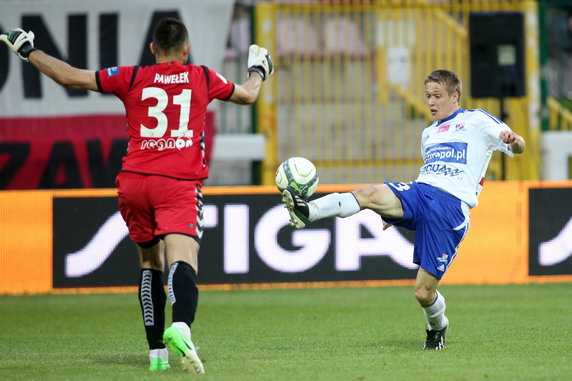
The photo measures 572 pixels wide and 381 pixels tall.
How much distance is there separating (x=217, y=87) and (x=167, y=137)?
0.43m

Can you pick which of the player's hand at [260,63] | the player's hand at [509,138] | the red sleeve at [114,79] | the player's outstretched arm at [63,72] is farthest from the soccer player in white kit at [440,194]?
the player's outstretched arm at [63,72]

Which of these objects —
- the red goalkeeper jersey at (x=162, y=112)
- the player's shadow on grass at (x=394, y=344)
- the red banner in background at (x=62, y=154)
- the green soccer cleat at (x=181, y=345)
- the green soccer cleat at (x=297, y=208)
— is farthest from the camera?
the red banner in background at (x=62, y=154)

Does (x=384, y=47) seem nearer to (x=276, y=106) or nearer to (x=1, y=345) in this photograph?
(x=276, y=106)

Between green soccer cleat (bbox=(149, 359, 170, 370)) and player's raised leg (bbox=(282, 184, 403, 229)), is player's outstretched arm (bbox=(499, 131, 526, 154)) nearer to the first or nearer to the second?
player's raised leg (bbox=(282, 184, 403, 229))

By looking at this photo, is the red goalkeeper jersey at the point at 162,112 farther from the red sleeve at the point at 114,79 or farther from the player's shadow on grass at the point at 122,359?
the player's shadow on grass at the point at 122,359

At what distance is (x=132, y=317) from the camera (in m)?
10.1

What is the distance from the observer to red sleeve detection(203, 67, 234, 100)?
6.39 metres

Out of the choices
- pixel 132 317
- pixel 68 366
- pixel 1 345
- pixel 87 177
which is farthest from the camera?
pixel 87 177

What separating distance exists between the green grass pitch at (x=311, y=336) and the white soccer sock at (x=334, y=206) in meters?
0.95

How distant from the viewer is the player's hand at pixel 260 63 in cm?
675

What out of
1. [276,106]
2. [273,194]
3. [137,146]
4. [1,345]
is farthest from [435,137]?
[276,106]

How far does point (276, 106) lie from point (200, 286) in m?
4.23

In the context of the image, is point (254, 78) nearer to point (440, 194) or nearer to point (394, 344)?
point (440, 194)

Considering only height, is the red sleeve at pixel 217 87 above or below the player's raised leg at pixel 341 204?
above
